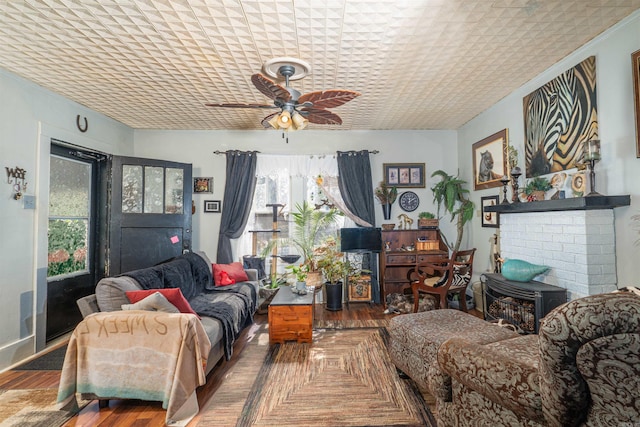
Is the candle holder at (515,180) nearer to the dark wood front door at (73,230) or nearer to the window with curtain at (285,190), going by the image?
the window with curtain at (285,190)

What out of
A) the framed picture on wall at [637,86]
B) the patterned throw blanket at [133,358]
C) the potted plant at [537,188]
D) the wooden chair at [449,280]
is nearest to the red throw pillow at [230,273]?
the patterned throw blanket at [133,358]

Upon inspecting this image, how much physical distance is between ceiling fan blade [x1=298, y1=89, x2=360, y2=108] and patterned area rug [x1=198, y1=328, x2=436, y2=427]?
2.33m

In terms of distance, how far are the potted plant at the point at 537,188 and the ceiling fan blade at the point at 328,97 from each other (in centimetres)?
222

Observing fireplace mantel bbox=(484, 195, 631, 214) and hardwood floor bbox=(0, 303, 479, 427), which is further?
fireplace mantel bbox=(484, 195, 631, 214)

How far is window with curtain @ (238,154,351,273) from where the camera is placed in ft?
16.7

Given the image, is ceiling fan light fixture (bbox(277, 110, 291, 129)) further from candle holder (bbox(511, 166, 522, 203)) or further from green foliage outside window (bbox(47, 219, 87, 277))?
green foliage outside window (bbox(47, 219, 87, 277))

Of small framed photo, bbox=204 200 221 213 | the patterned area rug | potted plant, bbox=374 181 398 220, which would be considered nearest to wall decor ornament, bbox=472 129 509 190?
potted plant, bbox=374 181 398 220

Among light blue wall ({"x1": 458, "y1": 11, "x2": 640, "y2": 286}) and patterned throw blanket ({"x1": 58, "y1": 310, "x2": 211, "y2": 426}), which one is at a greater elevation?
light blue wall ({"x1": 458, "y1": 11, "x2": 640, "y2": 286})

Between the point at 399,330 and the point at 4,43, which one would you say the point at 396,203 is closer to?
the point at 399,330

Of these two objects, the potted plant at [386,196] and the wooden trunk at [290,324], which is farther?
the potted plant at [386,196]

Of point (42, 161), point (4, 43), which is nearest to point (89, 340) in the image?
point (42, 161)

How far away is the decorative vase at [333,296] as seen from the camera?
14.8ft

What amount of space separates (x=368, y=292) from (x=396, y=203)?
1568mm

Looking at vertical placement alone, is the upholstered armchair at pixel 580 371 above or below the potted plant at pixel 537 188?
below
